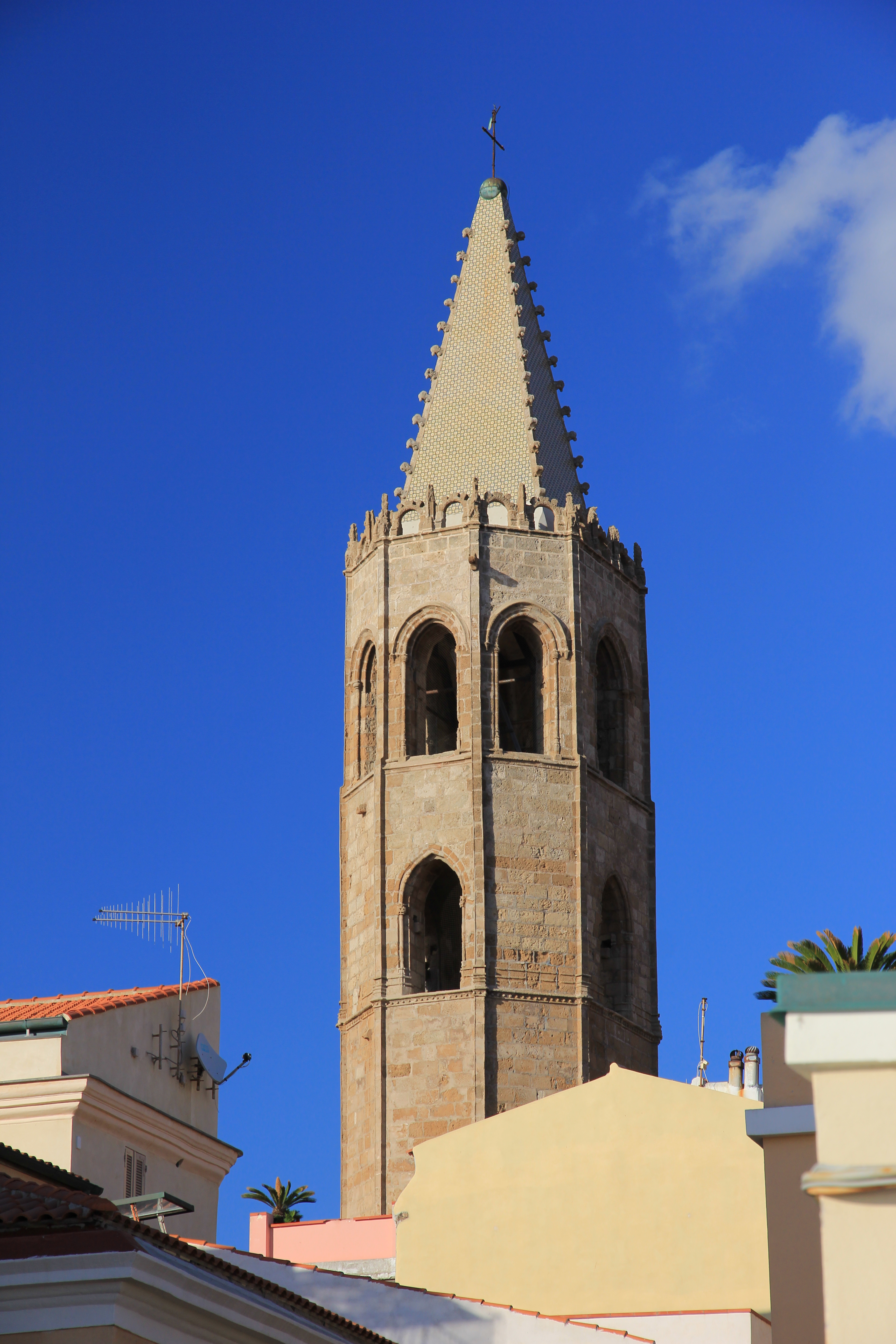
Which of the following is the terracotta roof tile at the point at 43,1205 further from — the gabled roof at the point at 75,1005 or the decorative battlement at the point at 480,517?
the decorative battlement at the point at 480,517

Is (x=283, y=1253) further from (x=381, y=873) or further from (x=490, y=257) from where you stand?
(x=490, y=257)

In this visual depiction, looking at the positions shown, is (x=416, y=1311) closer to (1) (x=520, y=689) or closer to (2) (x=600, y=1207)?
(2) (x=600, y=1207)

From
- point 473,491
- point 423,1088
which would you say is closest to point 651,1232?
point 423,1088

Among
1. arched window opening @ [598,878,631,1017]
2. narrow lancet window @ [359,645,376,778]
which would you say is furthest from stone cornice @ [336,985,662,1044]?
narrow lancet window @ [359,645,376,778]

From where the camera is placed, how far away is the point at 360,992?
4022 centimetres

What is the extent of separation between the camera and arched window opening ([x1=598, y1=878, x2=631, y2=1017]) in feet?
135

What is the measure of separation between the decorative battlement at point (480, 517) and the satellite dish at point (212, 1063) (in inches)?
540

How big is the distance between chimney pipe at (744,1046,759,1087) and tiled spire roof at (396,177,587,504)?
44.4 feet

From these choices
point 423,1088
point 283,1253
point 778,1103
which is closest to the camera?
point 778,1103

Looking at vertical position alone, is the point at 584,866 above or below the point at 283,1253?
above

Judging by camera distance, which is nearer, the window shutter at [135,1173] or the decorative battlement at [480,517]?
the window shutter at [135,1173]

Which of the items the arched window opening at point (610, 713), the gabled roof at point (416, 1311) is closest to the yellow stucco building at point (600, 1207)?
the gabled roof at point (416, 1311)

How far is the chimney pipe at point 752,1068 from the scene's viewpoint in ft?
104

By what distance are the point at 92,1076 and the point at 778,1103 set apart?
458 inches
